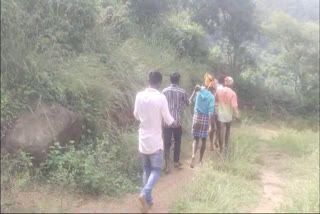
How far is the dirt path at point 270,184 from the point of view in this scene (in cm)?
553

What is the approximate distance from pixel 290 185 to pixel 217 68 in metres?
11.4

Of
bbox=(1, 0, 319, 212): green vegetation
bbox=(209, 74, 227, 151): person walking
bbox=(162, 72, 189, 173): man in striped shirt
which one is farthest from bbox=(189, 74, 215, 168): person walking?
bbox=(209, 74, 227, 151): person walking

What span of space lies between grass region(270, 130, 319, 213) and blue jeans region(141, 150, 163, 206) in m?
1.66

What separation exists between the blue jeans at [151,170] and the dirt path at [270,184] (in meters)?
1.37

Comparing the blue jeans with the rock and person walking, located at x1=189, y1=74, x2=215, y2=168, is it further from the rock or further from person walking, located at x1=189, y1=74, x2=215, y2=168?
person walking, located at x1=189, y1=74, x2=215, y2=168

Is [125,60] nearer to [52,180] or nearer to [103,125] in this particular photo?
[103,125]

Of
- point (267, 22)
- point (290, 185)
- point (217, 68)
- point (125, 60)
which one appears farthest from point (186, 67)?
point (267, 22)

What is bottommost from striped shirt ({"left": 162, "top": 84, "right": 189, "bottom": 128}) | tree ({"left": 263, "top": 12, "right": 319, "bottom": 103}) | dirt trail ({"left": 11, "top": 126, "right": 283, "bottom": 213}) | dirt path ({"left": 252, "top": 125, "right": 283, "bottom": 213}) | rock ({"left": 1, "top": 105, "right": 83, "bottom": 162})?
dirt path ({"left": 252, "top": 125, "right": 283, "bottom": 213})

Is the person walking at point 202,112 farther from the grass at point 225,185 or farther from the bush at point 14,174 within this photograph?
the bush at point 14,174

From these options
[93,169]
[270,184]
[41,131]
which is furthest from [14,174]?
[270,184]

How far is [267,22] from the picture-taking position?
19.9 m

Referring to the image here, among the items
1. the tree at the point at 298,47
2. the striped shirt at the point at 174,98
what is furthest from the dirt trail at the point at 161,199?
the tree at the point at 298,47

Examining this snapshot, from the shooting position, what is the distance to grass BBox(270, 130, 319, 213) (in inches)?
209

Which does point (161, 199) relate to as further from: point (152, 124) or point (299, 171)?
point (299, 171)
